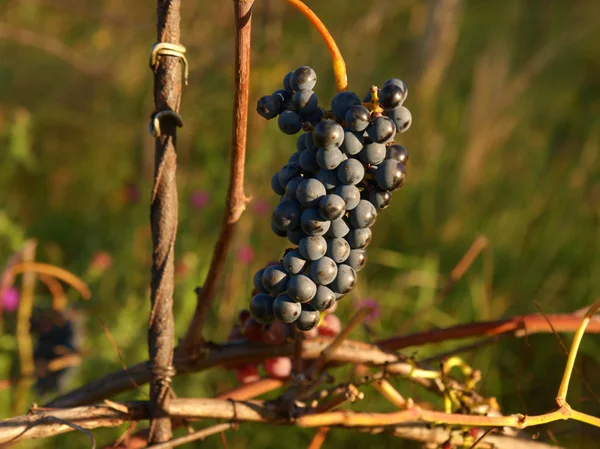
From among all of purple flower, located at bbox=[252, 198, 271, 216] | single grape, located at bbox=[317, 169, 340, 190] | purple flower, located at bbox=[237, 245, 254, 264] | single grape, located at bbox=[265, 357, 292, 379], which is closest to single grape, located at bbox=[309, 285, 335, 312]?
single grape, located at bbox=[317, 169, 340, 190]

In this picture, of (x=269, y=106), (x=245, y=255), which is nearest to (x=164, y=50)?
(x=269, y=106)

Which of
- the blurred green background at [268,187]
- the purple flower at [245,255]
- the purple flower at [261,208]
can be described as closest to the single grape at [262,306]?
the blurred green background at [268,187]

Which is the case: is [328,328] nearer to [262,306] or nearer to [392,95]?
[262,306]

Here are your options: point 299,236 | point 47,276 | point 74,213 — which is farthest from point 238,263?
point 299,236

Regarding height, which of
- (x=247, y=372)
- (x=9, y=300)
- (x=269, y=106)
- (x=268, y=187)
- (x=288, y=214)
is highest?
(x=269, y=106)

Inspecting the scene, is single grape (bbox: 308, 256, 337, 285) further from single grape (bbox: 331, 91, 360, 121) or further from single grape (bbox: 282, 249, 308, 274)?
single grape (bbox: 331, 91, 360, 121)

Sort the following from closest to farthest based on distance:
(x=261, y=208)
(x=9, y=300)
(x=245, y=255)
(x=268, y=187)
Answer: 1. (x=9, y=300)
2. (x=245, y=255)
3. (x=261, y=208)
4. (x=268, y=187)
